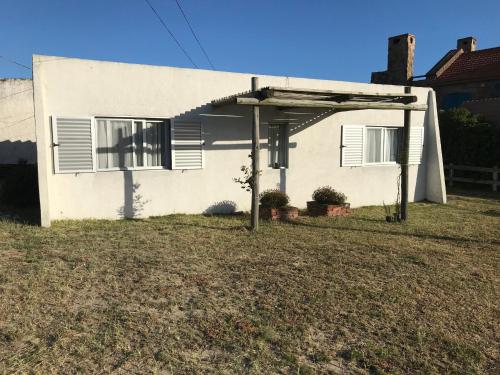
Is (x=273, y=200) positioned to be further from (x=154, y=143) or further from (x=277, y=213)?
(x=154, y=143)

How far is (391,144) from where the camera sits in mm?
12336

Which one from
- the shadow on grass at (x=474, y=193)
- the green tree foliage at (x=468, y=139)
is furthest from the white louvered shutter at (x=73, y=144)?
the green tree foliage at (x=468, y=139)

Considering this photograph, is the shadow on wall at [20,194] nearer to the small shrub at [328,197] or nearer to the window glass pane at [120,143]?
the window glass pane at [120,143]

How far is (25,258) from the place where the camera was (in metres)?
6.00

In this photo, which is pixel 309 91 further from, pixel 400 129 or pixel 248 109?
pixel 400 129

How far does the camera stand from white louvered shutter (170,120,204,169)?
30.1ft

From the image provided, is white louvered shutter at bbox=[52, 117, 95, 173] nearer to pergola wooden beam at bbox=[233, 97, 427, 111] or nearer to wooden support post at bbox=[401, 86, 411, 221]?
pergola wooden beam at bbox=[233, 97, 427, 111]

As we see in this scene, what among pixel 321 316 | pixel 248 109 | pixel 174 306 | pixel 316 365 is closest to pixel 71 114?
pixel 248 109

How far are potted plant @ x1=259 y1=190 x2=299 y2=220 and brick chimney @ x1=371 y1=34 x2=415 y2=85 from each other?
16433 mm

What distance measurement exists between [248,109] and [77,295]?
6.41 metres

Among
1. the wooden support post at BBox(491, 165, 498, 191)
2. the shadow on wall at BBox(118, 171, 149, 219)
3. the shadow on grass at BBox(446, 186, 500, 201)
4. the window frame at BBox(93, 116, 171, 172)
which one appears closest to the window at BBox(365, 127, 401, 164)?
the shadow on grass at BBox(446, 186, 500, 201)

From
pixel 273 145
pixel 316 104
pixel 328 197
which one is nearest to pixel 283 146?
pixel 273 145

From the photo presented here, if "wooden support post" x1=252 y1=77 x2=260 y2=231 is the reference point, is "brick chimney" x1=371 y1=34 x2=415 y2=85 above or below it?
above

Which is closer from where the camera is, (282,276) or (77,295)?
(77,295)
